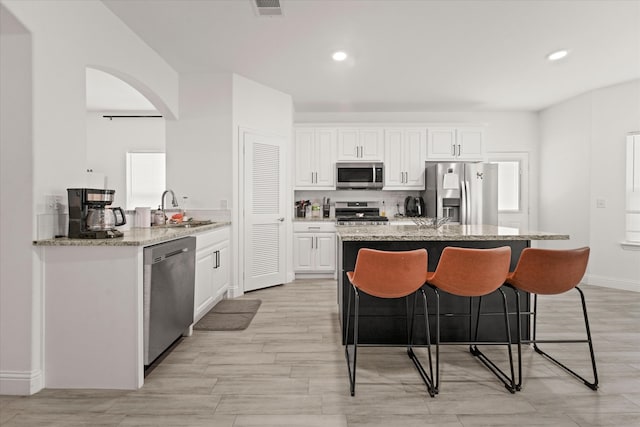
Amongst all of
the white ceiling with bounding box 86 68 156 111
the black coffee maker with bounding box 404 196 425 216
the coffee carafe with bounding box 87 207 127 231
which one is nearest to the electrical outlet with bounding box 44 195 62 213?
the coffee carafe with bounding box 87 207 127 231

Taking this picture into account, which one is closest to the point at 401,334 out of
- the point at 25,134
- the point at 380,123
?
the point at 25,134

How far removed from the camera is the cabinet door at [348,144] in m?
5.66

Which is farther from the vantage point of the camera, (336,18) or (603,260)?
(603,260)

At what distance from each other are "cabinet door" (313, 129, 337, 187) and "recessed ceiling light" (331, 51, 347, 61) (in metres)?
1.72

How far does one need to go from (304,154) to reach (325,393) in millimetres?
4059

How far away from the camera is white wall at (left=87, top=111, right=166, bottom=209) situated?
21.2ft

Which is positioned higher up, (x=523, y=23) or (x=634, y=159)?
(x=523, y=23)

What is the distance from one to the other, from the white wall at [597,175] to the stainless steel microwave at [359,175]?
2828 mm

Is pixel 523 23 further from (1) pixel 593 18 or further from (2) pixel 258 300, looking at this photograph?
(2) pixel 258 300

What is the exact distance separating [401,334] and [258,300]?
2005mm

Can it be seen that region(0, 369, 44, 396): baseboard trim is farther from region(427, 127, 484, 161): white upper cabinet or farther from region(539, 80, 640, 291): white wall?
region(539, 80, 640, 291): white wall

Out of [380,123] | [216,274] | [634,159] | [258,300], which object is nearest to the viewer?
[216,274]

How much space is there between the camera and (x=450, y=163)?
534 centimetres

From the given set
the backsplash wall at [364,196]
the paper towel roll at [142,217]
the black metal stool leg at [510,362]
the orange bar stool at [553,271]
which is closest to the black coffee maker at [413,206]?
the backsplash wall at [364,196]
